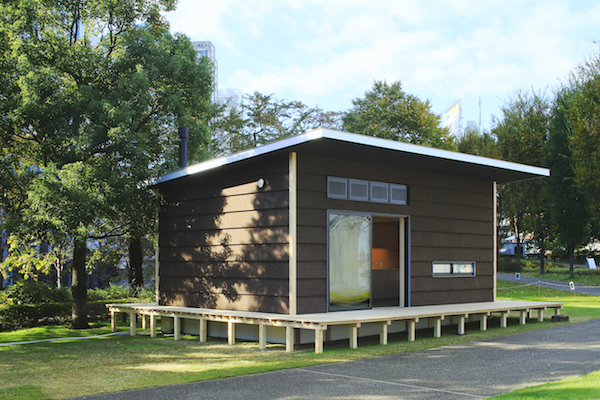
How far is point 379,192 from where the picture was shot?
10.6 m

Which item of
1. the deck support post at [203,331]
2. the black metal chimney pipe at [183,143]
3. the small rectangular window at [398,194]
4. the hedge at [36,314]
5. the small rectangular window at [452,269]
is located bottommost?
the hedge at [36,314]

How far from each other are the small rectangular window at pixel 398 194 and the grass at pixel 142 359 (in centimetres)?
265

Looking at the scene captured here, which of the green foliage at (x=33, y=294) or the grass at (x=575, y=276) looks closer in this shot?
the green foliage at (x=33, y=294)

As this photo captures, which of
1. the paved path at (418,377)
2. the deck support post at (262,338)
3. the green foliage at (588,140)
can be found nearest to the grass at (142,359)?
the deck support post at (262,338)

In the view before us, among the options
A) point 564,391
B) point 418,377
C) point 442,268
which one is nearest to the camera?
point 564,391

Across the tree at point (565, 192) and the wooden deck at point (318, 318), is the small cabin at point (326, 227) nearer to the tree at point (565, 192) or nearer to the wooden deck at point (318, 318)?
the wooden deck at point (318, 318)

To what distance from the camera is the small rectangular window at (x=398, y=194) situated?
10.8 m

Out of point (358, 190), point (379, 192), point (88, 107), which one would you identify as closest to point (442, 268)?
point (379, 192)

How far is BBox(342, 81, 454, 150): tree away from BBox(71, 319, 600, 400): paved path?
77.3 feet

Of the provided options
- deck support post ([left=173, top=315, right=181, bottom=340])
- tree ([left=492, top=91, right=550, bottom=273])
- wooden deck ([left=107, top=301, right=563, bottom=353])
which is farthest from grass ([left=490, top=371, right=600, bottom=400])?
tree ([left=492, top=91, right=550, bottom=273])

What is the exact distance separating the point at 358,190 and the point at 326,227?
1127 millimetres

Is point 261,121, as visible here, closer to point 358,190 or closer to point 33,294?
point 33,294

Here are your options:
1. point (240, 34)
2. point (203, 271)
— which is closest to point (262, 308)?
point (203, 271)

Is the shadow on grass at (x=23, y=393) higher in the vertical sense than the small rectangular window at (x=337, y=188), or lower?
lower
